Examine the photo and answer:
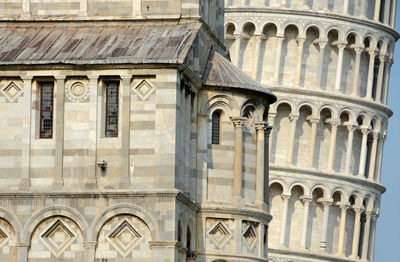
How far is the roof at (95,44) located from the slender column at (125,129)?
1.00m

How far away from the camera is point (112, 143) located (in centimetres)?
6669

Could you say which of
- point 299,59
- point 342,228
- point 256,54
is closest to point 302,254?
point 342,228

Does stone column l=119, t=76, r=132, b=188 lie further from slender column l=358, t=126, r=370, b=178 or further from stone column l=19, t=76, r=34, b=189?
slender column l=358, t=126, r=370, b=178

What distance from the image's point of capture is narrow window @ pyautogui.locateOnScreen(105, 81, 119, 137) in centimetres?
6700

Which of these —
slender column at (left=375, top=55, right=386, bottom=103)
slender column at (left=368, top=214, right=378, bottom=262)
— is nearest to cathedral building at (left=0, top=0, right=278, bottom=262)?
slender column at (left=375, top=55, right=386, bottom=103)

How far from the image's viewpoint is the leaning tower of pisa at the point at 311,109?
383 ft

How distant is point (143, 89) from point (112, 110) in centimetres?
153

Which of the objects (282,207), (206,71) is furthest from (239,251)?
(282,207)

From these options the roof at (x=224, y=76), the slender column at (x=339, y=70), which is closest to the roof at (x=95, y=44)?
the roof at (x=224, y=76)

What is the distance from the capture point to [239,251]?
70.6 m

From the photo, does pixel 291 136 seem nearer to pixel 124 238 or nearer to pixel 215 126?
pixel 215 126

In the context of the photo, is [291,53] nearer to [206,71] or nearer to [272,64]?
[272,64]

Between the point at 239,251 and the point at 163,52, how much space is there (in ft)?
30.3

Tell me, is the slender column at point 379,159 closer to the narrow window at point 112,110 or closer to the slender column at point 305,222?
the slender column at point 305,222
